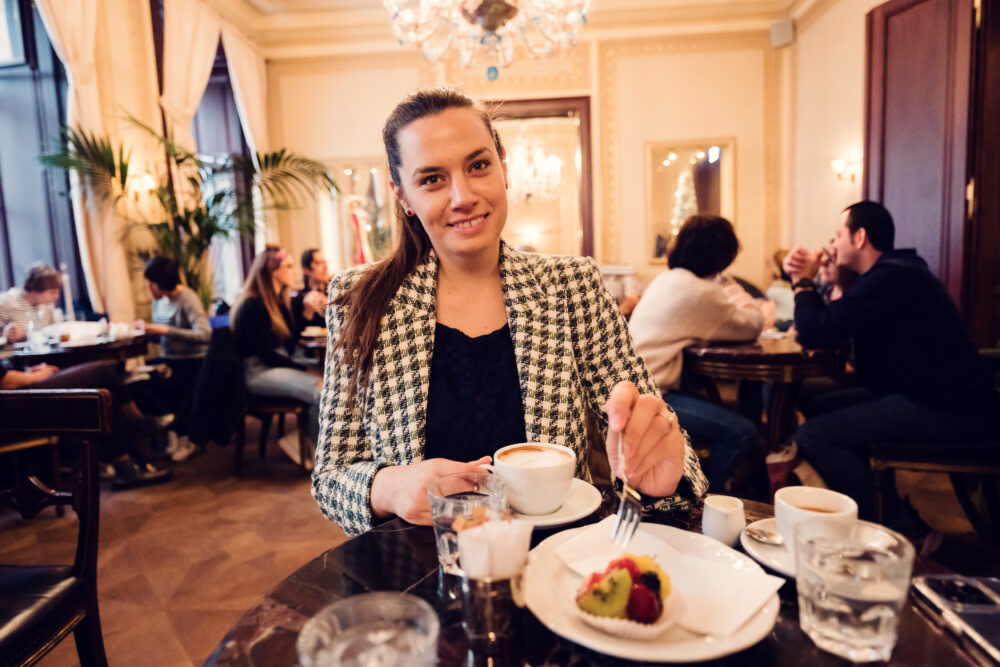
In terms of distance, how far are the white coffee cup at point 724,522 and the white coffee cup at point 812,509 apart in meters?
0.05

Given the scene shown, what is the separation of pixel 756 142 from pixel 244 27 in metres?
5.41

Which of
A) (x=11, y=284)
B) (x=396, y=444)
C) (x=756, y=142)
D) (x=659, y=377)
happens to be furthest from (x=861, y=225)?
(x=11, y=284)

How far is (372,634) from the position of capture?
0.47 m

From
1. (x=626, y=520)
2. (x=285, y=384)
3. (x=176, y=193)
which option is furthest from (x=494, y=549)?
(x=176, y=193)

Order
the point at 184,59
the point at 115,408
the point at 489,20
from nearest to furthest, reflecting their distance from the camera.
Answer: the point at 115,408, the point at 489,20, the point at 184,59

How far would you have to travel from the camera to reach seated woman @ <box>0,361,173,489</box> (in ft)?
9.02

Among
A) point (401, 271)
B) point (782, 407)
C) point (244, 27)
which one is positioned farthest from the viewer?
point (244, 27)

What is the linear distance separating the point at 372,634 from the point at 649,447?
1.74 feet

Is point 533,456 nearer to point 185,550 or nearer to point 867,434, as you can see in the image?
point 867,434

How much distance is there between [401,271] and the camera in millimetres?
1259

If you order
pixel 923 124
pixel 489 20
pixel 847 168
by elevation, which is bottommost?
pixel 847 168

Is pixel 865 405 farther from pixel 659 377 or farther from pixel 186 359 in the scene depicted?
pixel 186 359

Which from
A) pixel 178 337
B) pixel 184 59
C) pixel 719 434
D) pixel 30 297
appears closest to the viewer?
pixel 719 434

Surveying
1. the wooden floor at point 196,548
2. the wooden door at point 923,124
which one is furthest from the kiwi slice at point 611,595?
the wooden door at point 923,124
